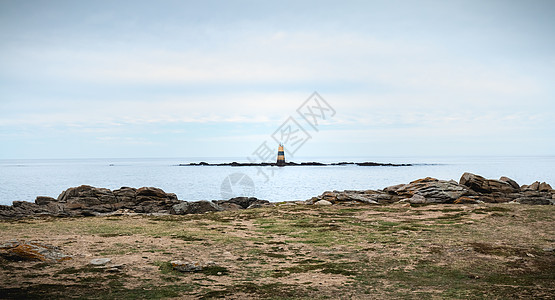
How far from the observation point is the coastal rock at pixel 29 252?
12.1m

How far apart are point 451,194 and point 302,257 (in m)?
19.4

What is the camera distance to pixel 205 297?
9352 millimetres

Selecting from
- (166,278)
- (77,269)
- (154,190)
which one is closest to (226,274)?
(166,278)

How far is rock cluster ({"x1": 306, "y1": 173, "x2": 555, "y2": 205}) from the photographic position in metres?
29.2

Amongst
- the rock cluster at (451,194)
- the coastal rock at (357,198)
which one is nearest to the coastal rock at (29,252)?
the rock cluster at (451,194)

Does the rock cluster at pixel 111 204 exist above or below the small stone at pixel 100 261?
below

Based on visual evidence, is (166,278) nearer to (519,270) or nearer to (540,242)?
(519,270)

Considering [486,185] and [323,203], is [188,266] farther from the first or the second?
[486,185]

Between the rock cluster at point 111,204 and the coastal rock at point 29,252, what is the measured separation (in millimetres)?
16256

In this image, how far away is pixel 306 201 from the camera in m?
34.2

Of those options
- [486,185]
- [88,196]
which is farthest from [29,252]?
[486,185]

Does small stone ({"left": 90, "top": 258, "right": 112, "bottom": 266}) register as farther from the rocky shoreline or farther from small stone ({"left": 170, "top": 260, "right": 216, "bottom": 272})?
the rocky shoreline

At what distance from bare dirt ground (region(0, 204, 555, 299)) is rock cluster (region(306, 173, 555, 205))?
20.3 ft

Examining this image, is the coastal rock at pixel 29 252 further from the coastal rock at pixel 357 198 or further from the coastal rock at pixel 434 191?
the coastal rock at pixel 434 191
